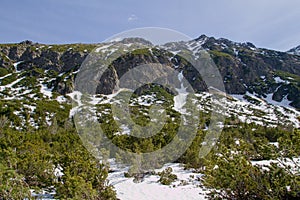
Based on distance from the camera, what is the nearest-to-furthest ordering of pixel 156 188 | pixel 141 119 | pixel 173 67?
pixel 156 188, pixel 141 119, pixel 173 67

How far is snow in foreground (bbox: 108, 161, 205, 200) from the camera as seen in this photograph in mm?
10930

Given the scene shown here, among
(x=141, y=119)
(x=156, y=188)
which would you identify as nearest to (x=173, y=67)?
(x=141, y=119)

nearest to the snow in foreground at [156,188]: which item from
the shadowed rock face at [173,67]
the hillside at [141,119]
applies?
the hillside at [141,119]

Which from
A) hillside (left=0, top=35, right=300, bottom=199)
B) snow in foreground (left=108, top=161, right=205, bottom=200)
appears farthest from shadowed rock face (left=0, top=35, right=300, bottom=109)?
snow in foreground (left=108, top=161, right=205, bottom=200)

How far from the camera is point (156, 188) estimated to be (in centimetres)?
1208

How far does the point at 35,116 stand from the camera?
39.2m

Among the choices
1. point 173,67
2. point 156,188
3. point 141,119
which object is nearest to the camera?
point 156,188

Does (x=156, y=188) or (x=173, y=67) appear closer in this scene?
(x=156, y=188)

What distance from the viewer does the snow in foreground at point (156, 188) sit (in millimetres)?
10930

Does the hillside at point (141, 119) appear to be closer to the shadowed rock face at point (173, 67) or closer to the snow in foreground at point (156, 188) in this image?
the snow in foreground at point (156, 188)

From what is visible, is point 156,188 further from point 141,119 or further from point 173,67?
point 173,67

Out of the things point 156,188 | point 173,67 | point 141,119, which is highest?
point 173,67

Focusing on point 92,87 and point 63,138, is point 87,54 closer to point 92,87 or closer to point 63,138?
point 92,87

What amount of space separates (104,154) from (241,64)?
10605 cm
